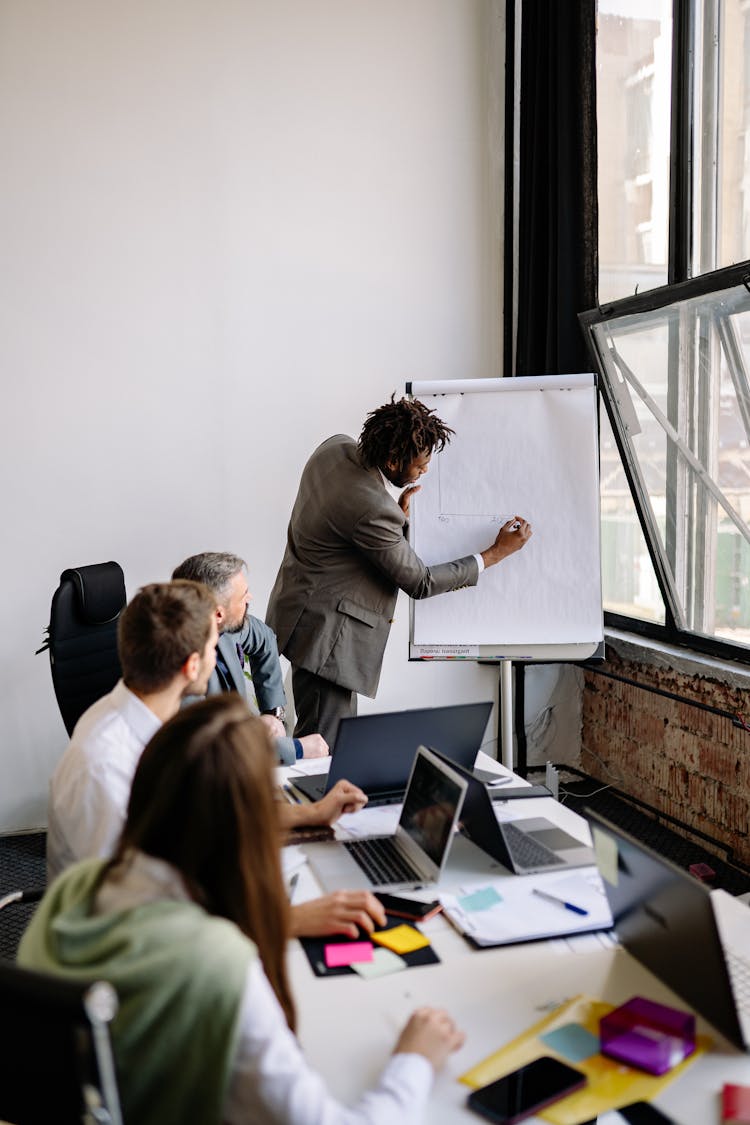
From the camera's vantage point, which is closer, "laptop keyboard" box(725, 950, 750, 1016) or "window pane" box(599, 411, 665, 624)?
"laptop keyboard" box(725, 950, 750, 1016)

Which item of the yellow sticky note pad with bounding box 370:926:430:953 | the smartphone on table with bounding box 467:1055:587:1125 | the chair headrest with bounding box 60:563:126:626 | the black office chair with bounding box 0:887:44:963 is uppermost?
the chair headrest with bounding box 60:563:126:626

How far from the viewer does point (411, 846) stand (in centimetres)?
192

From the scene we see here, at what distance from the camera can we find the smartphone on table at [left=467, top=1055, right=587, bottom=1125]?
1173 mm

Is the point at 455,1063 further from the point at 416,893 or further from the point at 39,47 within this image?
the point at 39,47

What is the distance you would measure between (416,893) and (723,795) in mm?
1975

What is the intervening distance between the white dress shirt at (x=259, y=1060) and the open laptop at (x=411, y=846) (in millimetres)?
680

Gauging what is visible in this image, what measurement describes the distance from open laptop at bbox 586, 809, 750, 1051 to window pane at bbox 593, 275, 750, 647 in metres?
1.85

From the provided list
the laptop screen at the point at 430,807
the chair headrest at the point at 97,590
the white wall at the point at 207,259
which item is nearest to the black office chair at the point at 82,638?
the chair headrest at the point at 97,590

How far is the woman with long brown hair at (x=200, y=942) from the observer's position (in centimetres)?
97

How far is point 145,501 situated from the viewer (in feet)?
12.8

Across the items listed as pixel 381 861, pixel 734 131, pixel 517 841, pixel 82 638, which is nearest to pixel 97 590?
pixel 82 638

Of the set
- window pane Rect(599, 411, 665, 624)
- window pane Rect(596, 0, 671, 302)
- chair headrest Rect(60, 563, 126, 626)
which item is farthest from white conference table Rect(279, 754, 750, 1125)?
window pane Rect(596, 0, 671, 302)

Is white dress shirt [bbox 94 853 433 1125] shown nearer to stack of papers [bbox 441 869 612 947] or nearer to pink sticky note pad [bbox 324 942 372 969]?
pink sticky note pad [bbox 324 942 372 969]

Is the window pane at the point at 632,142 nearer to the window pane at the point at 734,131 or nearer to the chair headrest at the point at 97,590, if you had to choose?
the window pane at the point at 734,131
